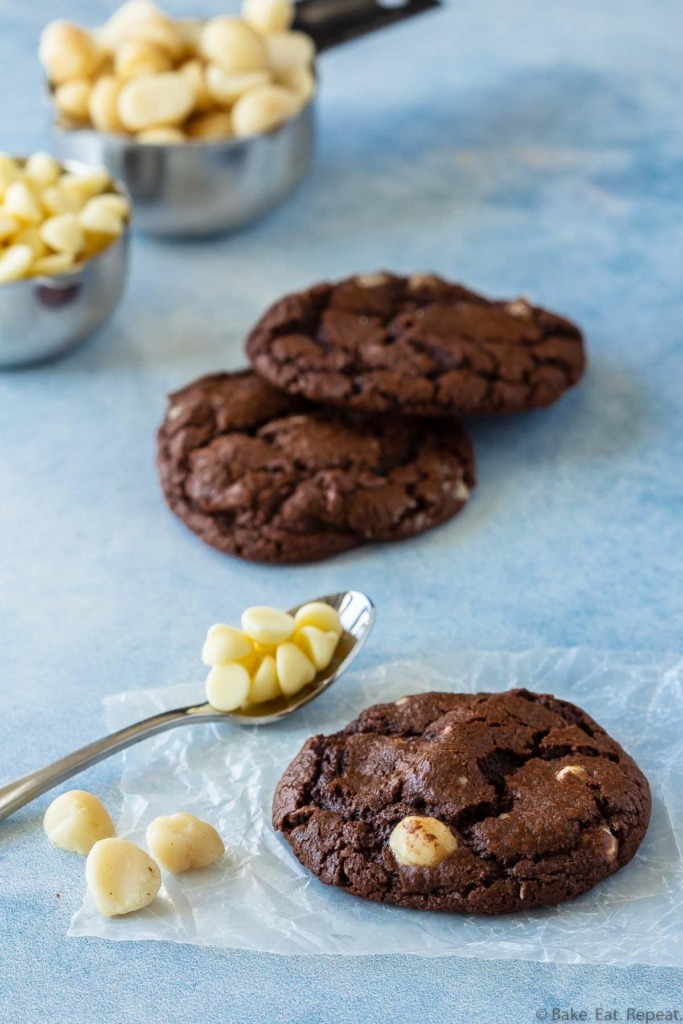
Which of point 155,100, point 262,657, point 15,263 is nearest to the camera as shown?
point 262,657

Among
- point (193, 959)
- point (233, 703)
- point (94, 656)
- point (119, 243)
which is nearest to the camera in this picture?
point (193, 959)

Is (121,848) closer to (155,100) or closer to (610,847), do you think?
(610,847)

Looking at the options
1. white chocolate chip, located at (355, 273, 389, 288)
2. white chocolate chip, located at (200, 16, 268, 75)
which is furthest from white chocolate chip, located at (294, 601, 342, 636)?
white chocolate chip, located at (200, 16, 268, 75)

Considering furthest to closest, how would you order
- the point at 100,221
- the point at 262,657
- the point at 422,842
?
the point at 100,221, the point at 262,657, the point at 422,842

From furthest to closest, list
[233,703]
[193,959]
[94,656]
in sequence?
1. [94,656]
2. [233,703]
3. [193,959]

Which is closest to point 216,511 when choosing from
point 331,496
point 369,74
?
point 331,496

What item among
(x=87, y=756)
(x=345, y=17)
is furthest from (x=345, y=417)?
(x=345, y=17)

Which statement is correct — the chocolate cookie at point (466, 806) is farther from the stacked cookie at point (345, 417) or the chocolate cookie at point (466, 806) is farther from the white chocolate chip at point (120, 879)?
the stacked cookie at point (345, 417)

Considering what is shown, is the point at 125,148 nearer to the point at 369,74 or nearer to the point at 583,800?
the point at 369,74
